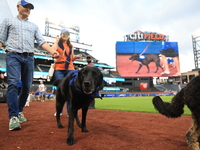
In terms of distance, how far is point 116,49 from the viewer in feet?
168

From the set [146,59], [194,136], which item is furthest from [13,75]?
[146,59]

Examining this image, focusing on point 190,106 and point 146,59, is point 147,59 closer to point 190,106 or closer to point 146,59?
point 146,59

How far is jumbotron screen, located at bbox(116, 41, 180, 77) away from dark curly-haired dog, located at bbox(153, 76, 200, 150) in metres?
49.7

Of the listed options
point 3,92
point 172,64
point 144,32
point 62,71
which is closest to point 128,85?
point 172,64

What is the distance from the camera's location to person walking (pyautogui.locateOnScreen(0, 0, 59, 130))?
10.1 feet

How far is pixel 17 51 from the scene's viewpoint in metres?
3.20

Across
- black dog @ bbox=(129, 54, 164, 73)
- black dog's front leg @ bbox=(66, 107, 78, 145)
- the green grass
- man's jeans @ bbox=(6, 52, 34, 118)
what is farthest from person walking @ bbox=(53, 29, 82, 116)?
black dog @ bbox=(129, 54, 164, 73)

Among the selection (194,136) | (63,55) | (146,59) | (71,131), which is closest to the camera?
(194,136)

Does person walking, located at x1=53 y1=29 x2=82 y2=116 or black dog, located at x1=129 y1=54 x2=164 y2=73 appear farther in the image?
black dog, located at x1=129 y1=54 x2=164 y2=73

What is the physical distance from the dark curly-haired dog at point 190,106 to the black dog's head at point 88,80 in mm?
915

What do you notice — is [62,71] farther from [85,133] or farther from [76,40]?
[76,40]

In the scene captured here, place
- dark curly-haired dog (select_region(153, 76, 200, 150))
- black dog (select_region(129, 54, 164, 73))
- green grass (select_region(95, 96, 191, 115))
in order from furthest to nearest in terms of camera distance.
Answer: black dog (select_region(129, 54, 164, 73)) < green grass (select_region(95, 96, 191, 115)) < dark curly-haired dog (select_region(153, 76, 200, 150))

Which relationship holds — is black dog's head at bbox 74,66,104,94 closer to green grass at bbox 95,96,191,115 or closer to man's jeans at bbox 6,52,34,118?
man's jeans at bbox 6,52,34,118

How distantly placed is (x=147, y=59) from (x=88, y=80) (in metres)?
54.3
